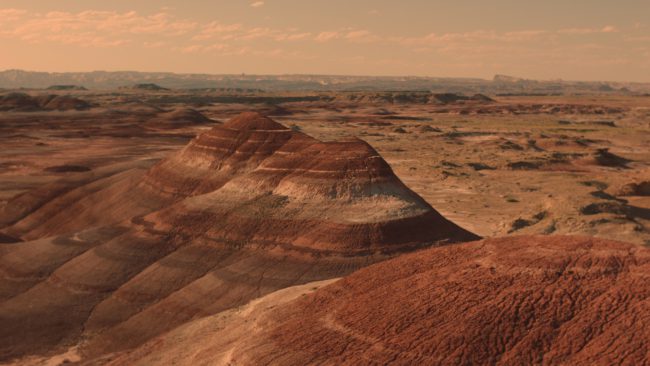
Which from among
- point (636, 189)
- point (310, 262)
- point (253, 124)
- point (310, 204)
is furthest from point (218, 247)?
point (636, 189)

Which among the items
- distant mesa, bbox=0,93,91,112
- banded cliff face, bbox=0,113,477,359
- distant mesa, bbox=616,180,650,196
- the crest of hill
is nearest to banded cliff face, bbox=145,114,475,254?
banded cliff face, bbox=0,113,477,359

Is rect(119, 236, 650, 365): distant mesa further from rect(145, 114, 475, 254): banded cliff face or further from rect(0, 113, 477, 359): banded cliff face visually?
rect(145, 114, 475, 254): banded cliff face

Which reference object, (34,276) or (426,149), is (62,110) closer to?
(426,149)

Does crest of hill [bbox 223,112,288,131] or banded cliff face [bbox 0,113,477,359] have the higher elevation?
crest of hill [bbox 223,112,288,131]

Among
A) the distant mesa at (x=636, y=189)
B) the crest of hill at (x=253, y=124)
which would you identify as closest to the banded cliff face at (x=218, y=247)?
the crest of hill at (x=253, y=124)

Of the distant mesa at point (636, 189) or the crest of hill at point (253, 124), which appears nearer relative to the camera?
the crest of hill at point (253, 124)

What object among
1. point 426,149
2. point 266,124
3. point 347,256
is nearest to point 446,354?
point 347,256

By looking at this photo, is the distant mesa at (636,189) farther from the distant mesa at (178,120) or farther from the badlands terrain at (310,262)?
the distant mesa at (178,120)
